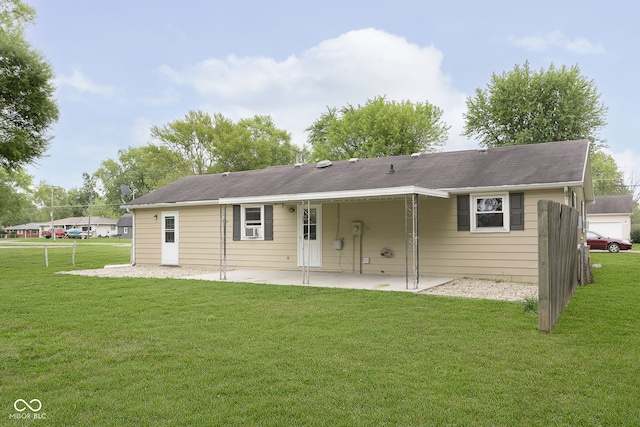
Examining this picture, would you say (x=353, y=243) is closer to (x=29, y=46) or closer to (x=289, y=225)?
(x=289, y=225)

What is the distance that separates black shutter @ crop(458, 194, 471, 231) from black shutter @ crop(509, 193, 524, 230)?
36.8 inches

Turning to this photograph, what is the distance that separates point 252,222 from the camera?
13938 mm

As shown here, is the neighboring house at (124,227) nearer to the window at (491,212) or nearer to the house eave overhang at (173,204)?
the house eave overhang at (173,204)

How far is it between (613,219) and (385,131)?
15871 millimetres

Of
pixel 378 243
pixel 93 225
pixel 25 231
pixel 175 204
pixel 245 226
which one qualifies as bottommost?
pixel 25 231

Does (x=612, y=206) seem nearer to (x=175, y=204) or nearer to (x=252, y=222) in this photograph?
(x=252, y=222)

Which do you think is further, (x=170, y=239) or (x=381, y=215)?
(x=170, y=239)

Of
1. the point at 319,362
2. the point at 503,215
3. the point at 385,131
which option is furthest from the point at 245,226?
the point at 385,131

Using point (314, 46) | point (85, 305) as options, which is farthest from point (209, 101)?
point (85, 305)

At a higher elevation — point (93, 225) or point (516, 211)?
point (516, 211)

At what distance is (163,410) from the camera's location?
3338mm

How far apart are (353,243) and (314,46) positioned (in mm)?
17638

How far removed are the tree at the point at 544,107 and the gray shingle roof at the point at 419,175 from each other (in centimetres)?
1632

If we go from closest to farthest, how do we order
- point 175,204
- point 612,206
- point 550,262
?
point 550,262 < point 175,204 < point 612,206
